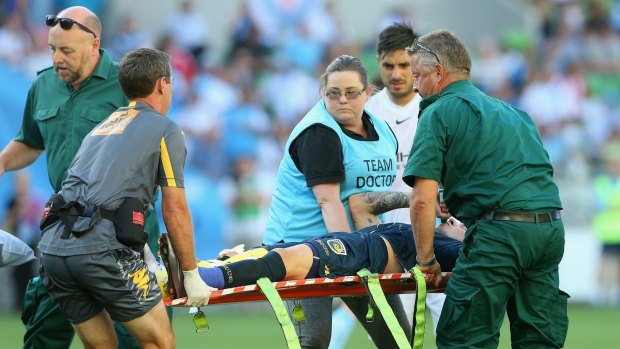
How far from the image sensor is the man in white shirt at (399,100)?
7.38 m

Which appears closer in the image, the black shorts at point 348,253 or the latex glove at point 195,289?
the latex glove at point 195,289

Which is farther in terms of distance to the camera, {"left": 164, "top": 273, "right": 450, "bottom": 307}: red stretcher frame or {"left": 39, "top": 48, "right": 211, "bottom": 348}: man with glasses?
{"left": 164, "top": 273, "right": 450, "bottom": 307}: red stretcher frame

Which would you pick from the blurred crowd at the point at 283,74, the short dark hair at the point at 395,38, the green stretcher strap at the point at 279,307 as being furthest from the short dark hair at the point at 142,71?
the blurred crowd at the point at 283,74

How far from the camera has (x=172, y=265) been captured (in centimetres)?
556

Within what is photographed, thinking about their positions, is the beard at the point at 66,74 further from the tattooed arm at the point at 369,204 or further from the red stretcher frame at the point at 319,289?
the tattooed arm at the point at 369,204

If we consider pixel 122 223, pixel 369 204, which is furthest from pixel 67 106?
pixel 369 204

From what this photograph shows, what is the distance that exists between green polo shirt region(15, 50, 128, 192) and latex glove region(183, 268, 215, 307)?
59.3 inches

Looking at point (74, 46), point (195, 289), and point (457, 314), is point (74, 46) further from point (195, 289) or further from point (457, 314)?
point (457, 314)

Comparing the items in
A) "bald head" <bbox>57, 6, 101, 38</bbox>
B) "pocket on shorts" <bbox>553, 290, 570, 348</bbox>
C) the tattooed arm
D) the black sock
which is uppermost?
"bald head" <bbox>57, 6, 101, 38</bbox>

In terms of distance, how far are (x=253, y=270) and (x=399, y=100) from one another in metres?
2.39

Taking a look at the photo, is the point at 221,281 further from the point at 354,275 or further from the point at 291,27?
the point at 291,27

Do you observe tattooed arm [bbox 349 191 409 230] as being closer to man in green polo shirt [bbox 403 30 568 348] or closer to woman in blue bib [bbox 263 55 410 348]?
woman in blue bib [bbox 263 55 410 348]

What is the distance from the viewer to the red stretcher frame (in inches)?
221

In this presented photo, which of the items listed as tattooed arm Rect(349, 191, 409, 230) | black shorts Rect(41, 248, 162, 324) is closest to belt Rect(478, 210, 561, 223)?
tattooed arm Rect(349, 191, 409, 230)
